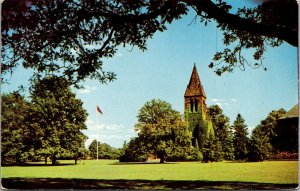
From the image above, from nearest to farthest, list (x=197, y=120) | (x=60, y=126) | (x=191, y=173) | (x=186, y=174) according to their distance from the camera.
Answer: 1. (x=186, y=174)
2. (x=191, y=173)
3. (x=60, y=126)
4. (x=197, y=120)

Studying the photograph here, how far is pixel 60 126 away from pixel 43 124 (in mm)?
2417

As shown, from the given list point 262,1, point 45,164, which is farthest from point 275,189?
point 45,164

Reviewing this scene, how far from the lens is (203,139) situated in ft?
59.3

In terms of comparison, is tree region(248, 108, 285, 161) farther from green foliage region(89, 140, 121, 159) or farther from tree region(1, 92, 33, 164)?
tree region(1, 92, 33, 164)

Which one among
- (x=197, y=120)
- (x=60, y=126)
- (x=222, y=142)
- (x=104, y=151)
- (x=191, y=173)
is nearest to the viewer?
(x=191, y=173)

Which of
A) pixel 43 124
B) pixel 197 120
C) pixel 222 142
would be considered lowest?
pixel 222 142

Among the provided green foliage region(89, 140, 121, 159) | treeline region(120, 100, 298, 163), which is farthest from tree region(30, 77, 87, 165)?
treeline region(120, 100, 298, 163)

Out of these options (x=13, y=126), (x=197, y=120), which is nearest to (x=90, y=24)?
(x=13, y=126)

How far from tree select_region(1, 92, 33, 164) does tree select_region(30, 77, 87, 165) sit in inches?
32.3

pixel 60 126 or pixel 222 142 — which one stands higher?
pixel 60 126

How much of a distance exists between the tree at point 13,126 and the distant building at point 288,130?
8.28 metres

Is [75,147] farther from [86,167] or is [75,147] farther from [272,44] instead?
[272,44]

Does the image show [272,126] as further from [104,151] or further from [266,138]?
[104,151]

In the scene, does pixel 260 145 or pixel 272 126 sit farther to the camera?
pixel 260 145
